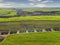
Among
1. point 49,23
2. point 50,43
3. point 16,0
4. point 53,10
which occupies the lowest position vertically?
point 50,43

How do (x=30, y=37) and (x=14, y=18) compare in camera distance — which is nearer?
(x=30, y=37)

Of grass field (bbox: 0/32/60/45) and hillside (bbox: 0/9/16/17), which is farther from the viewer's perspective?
hillside (bbox: 0/9/16/17)

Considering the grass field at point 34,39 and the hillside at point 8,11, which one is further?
the hillside at point 8,11

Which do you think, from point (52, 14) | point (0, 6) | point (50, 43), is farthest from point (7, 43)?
point (52, 14)

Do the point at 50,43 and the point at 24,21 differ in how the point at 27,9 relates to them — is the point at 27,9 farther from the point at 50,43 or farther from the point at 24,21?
the point at 50,43

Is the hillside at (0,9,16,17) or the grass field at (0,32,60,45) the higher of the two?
the hillside at (0,9,16,17)

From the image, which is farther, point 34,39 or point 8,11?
point 8,11

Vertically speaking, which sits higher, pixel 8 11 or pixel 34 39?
pixel 8 11

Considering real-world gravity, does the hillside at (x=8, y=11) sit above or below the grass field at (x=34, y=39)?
A: above
